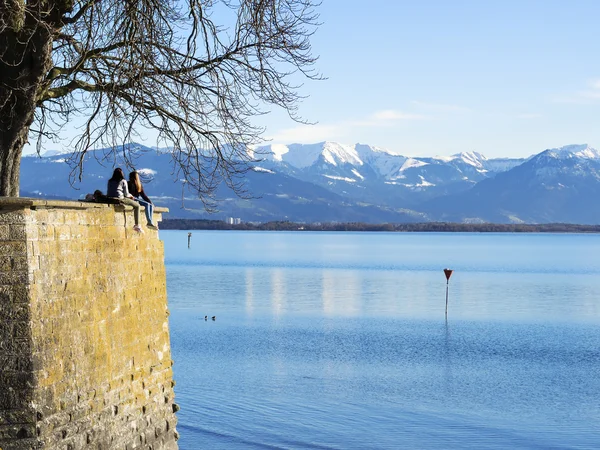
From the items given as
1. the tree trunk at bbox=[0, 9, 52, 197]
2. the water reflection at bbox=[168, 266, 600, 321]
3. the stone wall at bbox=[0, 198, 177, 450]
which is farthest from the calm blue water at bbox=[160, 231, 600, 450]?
the tree trunk at bbox=[0, 9, 52, 197]

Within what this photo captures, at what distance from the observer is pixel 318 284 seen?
236ft

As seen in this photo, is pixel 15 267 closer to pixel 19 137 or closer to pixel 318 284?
pixel 19 137

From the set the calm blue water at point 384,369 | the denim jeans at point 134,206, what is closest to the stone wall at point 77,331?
the denim jeans at point 134,206

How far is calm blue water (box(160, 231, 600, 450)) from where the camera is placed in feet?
75.3

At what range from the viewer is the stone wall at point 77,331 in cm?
992

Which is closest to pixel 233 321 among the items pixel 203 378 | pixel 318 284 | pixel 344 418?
pixel 203 378

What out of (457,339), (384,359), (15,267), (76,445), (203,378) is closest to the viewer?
(15,267)

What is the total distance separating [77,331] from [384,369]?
71.3 feet

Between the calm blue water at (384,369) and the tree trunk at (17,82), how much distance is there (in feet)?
33.7

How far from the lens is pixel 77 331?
434 inches

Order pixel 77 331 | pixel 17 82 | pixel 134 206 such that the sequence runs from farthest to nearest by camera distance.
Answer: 1. pixel 134 206
2. pixel 17 82
3. pixel 77 331

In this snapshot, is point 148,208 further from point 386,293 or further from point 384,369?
point 386,293

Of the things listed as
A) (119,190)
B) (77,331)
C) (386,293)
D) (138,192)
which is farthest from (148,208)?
(386,293)

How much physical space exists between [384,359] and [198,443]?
13972 mm
